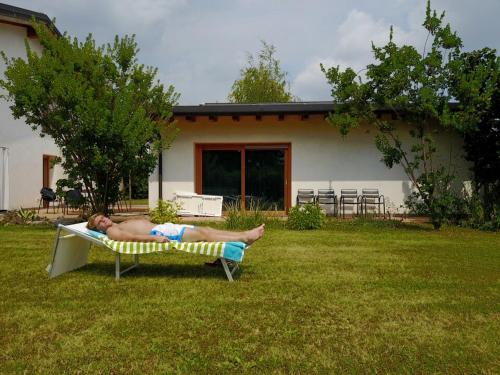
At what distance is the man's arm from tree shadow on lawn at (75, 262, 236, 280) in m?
0.45

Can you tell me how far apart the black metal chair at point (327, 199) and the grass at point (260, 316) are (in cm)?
612

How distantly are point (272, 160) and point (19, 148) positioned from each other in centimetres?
826

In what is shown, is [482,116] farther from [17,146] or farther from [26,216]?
[17,146]

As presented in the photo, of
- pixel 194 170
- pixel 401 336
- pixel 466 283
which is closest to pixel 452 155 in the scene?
pixel 194 170

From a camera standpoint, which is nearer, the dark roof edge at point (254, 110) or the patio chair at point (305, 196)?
the dark roof edge at point (254, 110)

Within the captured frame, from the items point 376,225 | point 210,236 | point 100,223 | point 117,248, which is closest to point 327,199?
point 376,225

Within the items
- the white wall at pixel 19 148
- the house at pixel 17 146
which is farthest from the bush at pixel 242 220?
the white wall at pixel 19 148

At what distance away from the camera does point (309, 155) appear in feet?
43.5

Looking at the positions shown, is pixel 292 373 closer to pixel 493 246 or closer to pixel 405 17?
pixel 493 246

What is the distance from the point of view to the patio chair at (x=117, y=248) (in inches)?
198

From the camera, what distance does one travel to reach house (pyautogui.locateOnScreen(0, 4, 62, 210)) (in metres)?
15.0

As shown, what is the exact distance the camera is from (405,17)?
10.9 meters

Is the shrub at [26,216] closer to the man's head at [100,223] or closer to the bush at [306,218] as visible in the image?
the bush at [306,218]

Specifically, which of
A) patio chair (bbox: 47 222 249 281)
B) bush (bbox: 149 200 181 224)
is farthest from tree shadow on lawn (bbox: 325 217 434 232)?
patio chair (bbox: 47 222 249 281)
